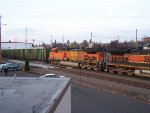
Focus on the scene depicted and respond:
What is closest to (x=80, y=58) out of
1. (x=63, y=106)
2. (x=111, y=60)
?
(x=111, y=60)

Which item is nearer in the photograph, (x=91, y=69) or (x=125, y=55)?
(x=125, y=55)

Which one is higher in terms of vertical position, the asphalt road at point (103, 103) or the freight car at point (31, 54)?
the freight car at point (31, 54)

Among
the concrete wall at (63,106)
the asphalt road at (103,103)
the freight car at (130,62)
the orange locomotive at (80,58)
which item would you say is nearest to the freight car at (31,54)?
the orange locomotive at (80,58)

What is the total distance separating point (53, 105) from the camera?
7.24 metres

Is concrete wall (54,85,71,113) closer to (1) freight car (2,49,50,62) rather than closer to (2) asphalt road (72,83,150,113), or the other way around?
(2) asphalt road (72,83,150,113)

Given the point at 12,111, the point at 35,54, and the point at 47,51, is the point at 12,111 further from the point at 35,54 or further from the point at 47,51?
the point at 35,54

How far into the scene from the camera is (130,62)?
131 feet

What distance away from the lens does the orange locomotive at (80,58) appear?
4842 cm

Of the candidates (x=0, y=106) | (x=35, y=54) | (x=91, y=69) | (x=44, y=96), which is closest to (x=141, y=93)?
(x=44, y=96)

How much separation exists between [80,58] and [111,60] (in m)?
10.1

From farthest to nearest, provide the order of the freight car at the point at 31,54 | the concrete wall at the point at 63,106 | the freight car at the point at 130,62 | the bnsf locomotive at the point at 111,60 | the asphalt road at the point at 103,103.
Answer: the freight car at the point at 31,54 → the bnsf locomotive at the point at 111,60 → the freight car at the point at 130,62 → the asphalt road at the point at 103,103 → the concrete wall at the point at 63,106

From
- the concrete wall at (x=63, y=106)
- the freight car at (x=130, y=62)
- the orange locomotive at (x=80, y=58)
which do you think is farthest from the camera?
the orange locomotive at (x=80, y=58)

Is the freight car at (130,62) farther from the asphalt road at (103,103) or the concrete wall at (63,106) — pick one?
the concrete wall at (63,106)

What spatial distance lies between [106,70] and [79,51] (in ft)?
30.3
